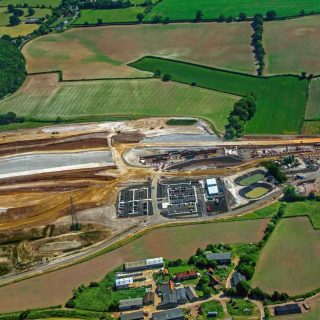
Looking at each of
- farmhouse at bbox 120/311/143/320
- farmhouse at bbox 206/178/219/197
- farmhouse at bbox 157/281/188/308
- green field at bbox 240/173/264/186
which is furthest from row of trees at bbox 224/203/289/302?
green field at bbox 240/173/264/186

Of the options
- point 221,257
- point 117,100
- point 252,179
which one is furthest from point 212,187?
point 117,100

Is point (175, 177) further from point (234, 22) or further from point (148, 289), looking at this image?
point (234, 22)

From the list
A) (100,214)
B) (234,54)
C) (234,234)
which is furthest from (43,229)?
(234,54)

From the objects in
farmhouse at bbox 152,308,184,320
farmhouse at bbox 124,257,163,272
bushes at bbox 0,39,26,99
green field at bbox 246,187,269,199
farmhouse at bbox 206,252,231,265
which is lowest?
farmhouse at bbox 152,308,184,320

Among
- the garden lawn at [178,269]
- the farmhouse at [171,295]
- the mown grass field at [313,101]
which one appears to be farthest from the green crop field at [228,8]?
the farmhouse at [171,295]

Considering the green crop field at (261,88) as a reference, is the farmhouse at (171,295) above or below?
below

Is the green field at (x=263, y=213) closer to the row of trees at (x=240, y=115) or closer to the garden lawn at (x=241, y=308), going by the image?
the garden lawn at (x=241, y=308)

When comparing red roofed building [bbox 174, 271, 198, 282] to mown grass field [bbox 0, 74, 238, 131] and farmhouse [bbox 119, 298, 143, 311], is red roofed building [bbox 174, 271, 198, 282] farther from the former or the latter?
mown grass field [bbox 0, 74, 238, 131]

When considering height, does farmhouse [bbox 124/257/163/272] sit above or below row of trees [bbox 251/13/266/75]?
below
